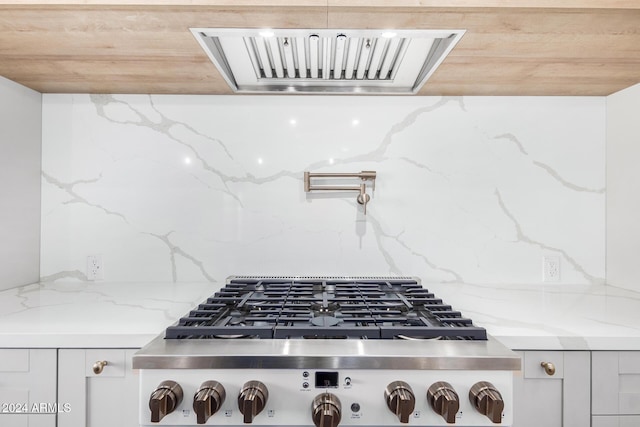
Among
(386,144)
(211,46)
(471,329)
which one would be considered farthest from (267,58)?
(471,329)

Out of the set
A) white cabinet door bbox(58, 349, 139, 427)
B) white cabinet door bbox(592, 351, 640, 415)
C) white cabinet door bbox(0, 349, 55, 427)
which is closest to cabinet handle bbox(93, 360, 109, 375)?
white cabinet door bbox(58, 349, 139, 427)

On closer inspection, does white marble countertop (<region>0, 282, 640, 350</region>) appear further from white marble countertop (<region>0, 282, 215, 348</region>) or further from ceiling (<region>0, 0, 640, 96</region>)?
ceiling (<region>0, 0, 640, 96</region>)

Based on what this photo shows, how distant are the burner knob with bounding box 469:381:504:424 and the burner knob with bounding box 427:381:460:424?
4 centimetres

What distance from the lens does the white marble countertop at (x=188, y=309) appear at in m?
0.90

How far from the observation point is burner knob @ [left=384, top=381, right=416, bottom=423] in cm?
70

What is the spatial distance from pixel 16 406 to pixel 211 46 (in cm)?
109

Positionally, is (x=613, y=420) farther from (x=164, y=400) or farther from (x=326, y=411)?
(x=164, y=400)

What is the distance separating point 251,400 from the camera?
2.29 ft

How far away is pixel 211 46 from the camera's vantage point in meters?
1.13

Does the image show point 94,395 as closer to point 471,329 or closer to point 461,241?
point 471,329

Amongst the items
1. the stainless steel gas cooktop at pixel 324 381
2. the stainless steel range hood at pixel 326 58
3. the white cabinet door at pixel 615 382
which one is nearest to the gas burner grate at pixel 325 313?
the stainless steel gas cooktop at pixel 324 381

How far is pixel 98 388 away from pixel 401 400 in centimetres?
75

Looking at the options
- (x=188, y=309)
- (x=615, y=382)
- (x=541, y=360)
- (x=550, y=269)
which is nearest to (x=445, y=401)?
(x=541, y=360)

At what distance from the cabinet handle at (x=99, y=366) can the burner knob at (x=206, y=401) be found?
0.34m
